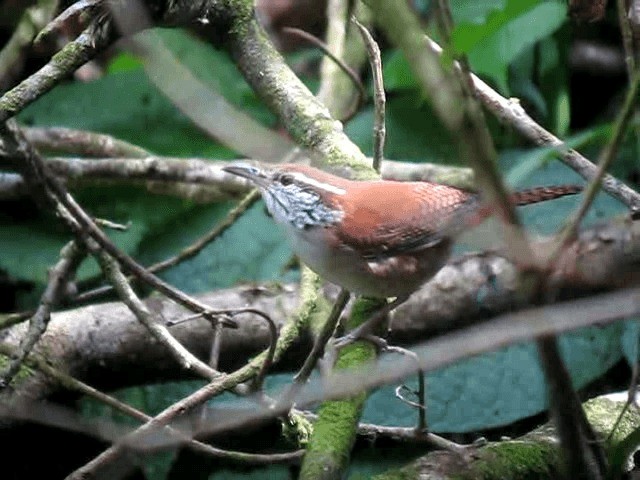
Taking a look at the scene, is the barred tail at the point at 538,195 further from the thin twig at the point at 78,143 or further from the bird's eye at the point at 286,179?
the thin twig at the point at 78,143

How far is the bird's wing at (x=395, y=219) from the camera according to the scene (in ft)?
9.57

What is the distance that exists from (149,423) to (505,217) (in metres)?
1.41

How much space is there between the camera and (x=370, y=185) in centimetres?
289

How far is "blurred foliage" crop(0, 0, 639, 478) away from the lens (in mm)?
3521

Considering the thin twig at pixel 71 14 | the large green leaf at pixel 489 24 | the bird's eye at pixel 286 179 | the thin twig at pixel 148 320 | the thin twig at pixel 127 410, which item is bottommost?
the thin twig at pixel 127 410

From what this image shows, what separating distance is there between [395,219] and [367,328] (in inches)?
17.7

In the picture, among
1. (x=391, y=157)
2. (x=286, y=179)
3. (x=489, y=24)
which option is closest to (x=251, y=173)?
(x=286, y=179)

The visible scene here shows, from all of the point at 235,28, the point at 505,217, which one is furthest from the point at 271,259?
the point at 505,217

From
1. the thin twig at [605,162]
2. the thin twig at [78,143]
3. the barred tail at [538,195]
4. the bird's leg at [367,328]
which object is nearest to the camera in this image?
the thin twig at [605,162]

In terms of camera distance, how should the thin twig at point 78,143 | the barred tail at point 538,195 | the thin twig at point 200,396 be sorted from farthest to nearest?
1. the thin twig at point 78,143
2. the barred tail at point 538,195
3. the thin twig at point 200,396

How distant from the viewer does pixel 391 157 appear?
455 cm

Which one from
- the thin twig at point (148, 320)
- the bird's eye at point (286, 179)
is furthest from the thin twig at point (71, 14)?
the bird's eye at point (286, 179)

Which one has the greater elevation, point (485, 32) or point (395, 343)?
point (485, 32)

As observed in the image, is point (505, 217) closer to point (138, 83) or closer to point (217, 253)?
point (217, 253)
